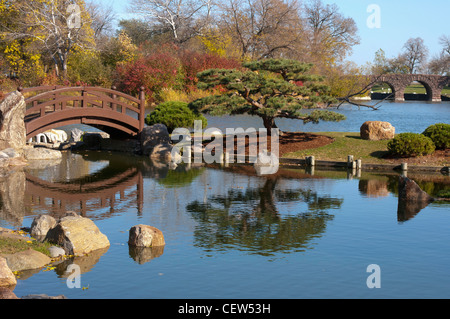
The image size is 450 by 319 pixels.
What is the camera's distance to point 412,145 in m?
27.8

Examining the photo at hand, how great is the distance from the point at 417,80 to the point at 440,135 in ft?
258

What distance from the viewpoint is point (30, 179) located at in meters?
23.3

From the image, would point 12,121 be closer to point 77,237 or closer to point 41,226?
point 41,226

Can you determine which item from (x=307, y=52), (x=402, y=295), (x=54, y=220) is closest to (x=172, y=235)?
(x=54, y=220)

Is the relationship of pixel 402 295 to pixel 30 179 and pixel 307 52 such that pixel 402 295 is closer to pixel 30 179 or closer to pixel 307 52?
pixel 30 179

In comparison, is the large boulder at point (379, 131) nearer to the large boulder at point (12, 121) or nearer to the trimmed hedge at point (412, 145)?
the trimmed hedge at point (412, 145)

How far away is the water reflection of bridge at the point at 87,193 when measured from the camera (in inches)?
722

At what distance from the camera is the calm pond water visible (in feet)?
37.0

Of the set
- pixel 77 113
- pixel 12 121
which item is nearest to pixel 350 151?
pixel 77 113

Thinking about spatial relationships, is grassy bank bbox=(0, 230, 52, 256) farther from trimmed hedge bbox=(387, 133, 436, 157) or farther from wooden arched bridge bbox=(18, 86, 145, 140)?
trimmed hedge bbox=(387, 133, 436, 157)

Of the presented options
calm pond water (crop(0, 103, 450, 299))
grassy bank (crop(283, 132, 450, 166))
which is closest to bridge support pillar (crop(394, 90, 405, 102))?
grassy bank (crop(283, 132, 450, 166))

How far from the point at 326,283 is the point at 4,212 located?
33.5 ft

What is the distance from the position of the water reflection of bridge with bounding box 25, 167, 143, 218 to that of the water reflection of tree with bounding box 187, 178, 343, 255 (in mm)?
2533

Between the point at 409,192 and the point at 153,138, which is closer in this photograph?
the point at 409,192
